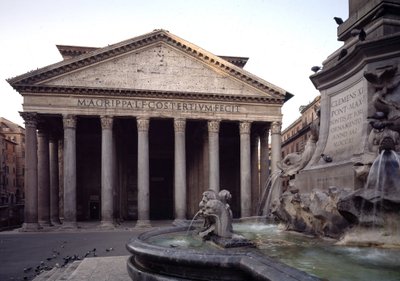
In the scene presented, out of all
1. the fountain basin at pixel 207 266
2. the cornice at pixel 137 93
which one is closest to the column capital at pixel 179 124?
the cornice at pixel 137 93

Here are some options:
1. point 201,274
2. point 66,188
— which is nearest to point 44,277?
point 201,274

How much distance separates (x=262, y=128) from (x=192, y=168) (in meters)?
6.97

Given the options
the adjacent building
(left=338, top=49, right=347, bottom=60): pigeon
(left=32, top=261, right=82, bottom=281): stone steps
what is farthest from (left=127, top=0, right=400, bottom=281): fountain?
the adjacent building

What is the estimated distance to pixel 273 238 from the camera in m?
5.87

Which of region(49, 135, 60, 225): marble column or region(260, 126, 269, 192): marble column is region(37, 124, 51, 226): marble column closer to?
region(49, 135, 60, 225): marble column

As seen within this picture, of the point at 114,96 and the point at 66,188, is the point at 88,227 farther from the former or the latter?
the point at 114,96

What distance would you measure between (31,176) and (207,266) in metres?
23.7

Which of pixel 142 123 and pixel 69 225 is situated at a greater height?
pixel 142 123

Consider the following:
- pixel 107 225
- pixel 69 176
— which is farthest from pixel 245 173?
pixel 69 176

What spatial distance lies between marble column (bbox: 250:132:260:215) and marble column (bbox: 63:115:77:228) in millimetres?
12849

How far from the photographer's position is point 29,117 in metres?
24.9

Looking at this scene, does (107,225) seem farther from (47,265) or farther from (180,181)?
(47,265)

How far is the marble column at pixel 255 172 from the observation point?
3145cm

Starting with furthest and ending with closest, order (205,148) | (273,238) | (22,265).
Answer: (205,148) → (22,265) → (273,238)
